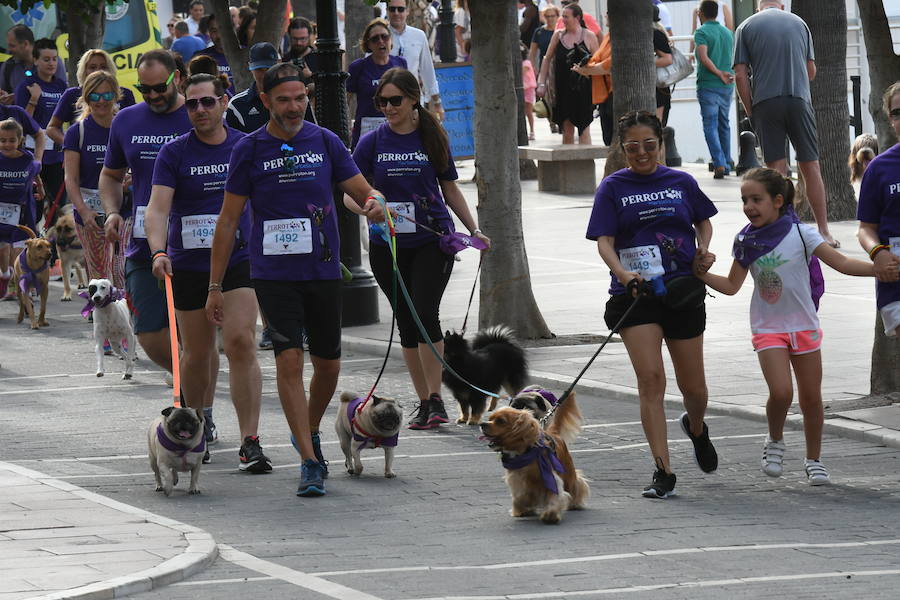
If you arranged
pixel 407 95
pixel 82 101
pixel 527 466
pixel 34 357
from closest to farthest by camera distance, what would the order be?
pixel 527 466
pixel 407 95
pixel 82 101
pixel 34 357

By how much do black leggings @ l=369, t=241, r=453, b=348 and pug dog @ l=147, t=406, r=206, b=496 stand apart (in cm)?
199

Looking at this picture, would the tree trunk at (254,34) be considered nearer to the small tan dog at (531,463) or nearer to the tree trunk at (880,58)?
the tree trunk at (880,58)

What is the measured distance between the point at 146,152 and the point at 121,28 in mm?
20767

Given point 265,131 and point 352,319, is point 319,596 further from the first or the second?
point 352,319

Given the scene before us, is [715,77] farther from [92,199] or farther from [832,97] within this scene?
[92,199]

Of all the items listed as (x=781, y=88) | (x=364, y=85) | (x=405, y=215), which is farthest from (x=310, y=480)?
(x=781, y=88)

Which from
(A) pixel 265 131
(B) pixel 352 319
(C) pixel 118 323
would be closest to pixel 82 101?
(C) pixel 118 323

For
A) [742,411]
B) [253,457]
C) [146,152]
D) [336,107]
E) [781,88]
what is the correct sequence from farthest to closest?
[781,88]
[336,107]
[742,411]
[146,152]
[253,457]

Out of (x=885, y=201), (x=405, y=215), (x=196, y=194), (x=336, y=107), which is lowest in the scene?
(x=405, y=215)

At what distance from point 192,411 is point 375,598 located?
245cm

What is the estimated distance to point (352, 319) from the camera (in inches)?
591

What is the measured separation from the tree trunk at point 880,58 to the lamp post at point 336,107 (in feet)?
15.6

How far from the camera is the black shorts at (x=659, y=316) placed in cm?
865

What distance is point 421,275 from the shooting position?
10.6 metres
